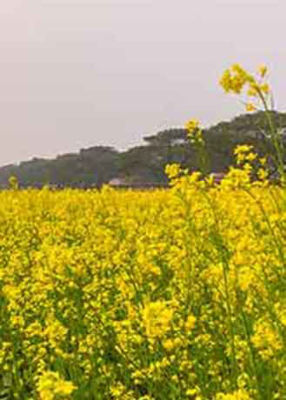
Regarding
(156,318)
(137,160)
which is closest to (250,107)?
(156,318)

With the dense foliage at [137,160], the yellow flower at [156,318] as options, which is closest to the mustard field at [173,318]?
the yellow flower at [156,318]

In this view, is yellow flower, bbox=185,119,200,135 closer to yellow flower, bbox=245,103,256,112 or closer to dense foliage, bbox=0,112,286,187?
yellow flower, bbox=245,103,256,112

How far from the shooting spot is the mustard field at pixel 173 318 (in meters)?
2.74

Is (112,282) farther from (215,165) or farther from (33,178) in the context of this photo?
(33,178)

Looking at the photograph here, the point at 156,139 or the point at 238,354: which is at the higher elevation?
the point at 156,139

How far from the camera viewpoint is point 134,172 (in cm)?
2770

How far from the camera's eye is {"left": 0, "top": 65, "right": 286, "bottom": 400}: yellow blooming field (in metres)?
2.70

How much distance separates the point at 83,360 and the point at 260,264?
1164 millimetres

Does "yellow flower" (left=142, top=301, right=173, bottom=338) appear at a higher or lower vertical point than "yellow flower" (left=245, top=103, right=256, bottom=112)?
lower

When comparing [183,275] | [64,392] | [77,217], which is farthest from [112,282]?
[77,217]

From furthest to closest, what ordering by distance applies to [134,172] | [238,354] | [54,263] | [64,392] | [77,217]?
1. [134,172]
2. [77,217]
3. [54,263]
4. [238,354]
5. [64,392]

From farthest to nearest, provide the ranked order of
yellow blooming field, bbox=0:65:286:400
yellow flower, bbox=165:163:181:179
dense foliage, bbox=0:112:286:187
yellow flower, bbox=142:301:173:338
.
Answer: dense foliage, bbox=0:112:286:187
yellow flower, bbox=165:163:181:179
yellow blooming field, bbox=0:65:286:400
yellow flower, bbox=142:301:173:338

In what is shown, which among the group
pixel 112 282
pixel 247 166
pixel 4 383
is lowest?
pixel 4 383

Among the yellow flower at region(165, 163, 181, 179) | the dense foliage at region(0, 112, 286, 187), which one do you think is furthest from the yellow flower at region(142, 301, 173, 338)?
the dense foliage at region(0, 112, 286, 187)
